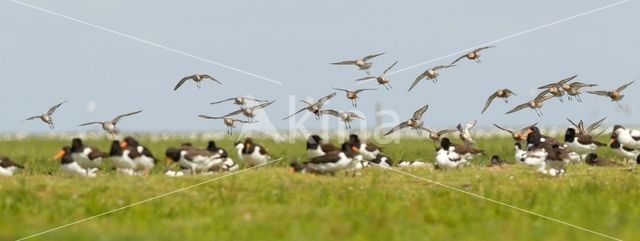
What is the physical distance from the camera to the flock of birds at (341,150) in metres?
28.9

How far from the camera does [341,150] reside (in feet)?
95.3

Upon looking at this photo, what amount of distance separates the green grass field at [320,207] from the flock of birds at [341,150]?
0.69 metres

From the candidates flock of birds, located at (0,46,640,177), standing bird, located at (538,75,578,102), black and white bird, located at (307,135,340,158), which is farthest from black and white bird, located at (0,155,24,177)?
standing bird, located at (538,75,578,102)

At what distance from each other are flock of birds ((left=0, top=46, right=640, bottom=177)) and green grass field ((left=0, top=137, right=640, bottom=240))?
2.26 ft

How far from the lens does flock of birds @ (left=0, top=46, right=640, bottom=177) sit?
2888 cm

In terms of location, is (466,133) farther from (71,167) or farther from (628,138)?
(71,167)

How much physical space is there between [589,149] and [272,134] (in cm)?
3644

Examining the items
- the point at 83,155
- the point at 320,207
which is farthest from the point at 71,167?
the point at 320,207

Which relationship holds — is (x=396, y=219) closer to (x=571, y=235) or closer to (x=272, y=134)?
(x=571, y=235)

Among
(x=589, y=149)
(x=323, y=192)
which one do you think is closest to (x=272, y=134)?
(x=589, y=149)

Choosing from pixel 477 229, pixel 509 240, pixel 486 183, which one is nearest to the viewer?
pixel 509 240

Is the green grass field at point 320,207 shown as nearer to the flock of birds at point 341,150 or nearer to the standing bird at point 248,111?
the flock of birds at point 341,150

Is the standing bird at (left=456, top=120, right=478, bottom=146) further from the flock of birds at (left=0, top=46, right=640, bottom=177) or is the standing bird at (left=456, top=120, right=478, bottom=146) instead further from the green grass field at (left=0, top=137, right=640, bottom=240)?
the green grass field at (left=0, top=137, right=640, bottom=240)

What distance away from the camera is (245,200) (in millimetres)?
24375
